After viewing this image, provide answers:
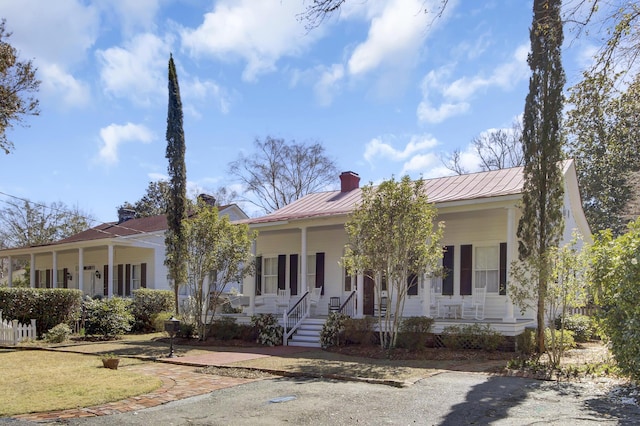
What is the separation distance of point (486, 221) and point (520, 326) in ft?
12.6

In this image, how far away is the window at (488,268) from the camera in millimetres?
15773

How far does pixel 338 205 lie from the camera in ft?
64.3

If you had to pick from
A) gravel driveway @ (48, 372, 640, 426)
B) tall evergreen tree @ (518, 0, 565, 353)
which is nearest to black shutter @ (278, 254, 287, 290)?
tall evergreen tree @ (518, 0, 565, 353)

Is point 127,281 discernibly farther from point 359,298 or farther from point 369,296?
point 359,298

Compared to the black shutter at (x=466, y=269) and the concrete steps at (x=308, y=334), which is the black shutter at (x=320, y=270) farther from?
the black shutter at (x=466, y=269)

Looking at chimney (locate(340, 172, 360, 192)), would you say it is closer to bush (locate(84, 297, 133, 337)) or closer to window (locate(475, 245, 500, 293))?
window (locate(475, 245, 500, 293))

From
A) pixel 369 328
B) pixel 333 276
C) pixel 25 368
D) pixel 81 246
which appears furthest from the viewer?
pixel 81 246

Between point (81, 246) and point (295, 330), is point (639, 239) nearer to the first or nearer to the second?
point (295, 330)

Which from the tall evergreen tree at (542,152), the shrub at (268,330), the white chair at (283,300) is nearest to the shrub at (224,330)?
the shrub at (268,330)

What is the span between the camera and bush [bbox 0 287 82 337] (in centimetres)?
1762

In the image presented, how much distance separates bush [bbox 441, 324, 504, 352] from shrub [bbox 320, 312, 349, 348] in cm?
286

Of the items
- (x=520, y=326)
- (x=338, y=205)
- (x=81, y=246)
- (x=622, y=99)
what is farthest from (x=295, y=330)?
(x=81, y=246)

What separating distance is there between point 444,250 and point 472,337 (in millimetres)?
2915

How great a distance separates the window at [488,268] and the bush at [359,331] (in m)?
3.66
